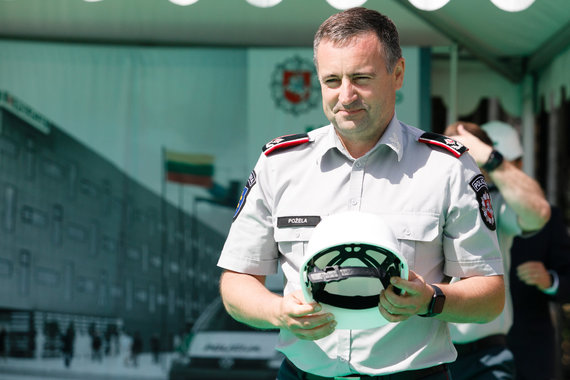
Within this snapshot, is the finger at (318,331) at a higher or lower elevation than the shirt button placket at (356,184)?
lower

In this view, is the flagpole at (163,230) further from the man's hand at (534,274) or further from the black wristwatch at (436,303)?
the black wristwatch at (436,303)

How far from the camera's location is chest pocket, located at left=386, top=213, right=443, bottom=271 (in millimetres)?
1793

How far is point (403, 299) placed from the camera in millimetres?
1555

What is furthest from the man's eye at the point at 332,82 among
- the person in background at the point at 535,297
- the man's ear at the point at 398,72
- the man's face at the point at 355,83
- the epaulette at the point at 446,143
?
the person in background at the point at 535,297

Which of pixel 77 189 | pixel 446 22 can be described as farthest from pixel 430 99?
pixel 77 189

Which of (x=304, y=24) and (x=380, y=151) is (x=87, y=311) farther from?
(x=380, y=151)

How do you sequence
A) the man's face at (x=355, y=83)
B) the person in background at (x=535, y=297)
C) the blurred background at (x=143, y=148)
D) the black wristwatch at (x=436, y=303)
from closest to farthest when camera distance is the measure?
the black wristwatch at (x=436, y=303) → the man's face at (x=355, y=83) → the person in background at (x=535, y=297) → the blurred background at (x=143, y=148)

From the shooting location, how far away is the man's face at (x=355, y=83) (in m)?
1.76

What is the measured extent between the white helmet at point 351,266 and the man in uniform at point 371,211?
14cm

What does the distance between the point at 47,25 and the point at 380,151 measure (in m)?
4.43

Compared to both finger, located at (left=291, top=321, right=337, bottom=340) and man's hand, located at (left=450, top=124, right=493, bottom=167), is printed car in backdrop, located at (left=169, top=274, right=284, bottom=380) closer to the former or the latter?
man's hand, located at (left=450, top=124, right=493, bottom=167)

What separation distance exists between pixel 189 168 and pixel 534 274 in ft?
9.62

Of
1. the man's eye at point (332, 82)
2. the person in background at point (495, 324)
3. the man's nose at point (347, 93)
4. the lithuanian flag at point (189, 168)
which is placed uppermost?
the lithuanian flag at point (189, 168)

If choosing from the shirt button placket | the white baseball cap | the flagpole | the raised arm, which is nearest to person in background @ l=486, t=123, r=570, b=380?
the white baseball cap
